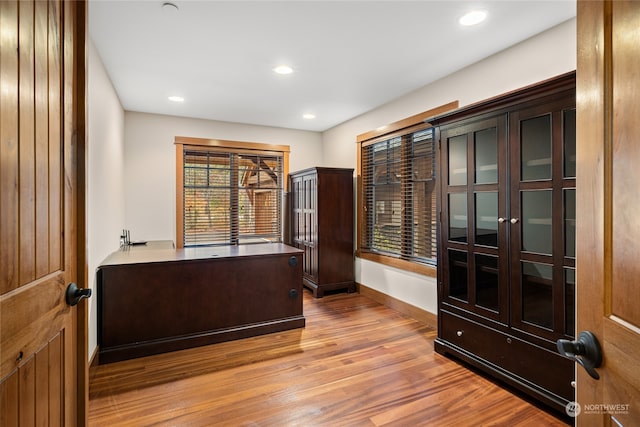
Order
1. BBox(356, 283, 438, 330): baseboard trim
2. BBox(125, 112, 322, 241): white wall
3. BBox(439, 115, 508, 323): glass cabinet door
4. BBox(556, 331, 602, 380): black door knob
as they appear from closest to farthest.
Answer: BBox(556, 331, 602, 380): black door knob, BBox(439, 115, 508, 323): glass cabinet door, BBox(356, 283, 438, 330): baseboard trim, BBox(125, 112, 322, 241): white wall

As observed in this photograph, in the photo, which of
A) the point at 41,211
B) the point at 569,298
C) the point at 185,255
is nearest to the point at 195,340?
the point at 185,255

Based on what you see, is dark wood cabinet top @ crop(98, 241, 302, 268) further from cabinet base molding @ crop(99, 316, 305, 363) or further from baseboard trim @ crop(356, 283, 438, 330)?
baseboard trim @ crop(356, 283, 438, 330)

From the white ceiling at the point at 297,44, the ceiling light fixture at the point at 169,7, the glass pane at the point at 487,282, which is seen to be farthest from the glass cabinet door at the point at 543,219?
the ceiling light fixture at the point at 169,7

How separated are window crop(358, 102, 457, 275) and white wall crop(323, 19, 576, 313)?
14 cm

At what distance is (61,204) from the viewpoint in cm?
114

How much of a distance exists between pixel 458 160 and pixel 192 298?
2584 millimetres

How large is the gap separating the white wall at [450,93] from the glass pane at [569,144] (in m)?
0.65

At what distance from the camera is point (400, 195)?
4.00m

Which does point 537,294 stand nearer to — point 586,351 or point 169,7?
point 586,351

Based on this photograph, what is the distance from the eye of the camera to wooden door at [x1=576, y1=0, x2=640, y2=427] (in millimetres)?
668

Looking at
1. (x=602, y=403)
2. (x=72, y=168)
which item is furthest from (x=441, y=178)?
(x=72, y=168)

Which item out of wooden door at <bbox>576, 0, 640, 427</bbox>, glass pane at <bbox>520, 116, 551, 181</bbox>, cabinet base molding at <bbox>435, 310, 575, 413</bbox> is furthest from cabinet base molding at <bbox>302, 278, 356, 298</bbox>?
wooden door at <bbox>576, 0, 640, 427</bbox>

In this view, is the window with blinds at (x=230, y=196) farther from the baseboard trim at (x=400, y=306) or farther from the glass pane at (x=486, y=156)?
the glass pane at (x=486, y=156)

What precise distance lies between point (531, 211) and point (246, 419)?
7.29ft
